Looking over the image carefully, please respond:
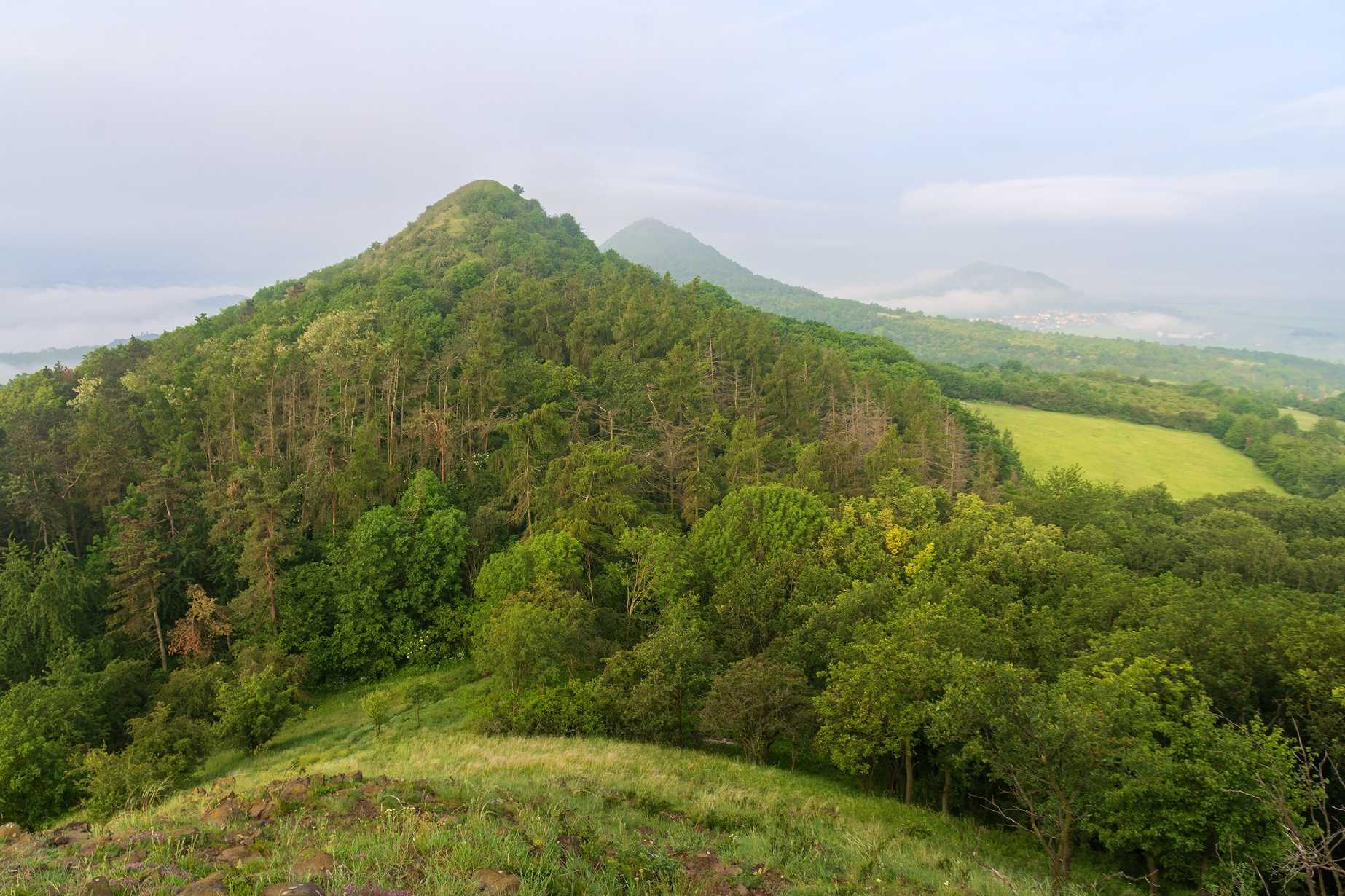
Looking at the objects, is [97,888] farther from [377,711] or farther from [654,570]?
[654,570]

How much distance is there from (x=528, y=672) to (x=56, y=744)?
21263 mm

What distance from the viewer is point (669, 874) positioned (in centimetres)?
1130

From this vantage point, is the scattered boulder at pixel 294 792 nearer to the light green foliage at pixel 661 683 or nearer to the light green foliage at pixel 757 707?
the light green foliage at pixel 661 683

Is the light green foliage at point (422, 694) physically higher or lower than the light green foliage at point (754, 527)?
lower

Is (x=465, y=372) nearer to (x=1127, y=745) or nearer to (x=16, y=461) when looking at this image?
(x=16, y=461)

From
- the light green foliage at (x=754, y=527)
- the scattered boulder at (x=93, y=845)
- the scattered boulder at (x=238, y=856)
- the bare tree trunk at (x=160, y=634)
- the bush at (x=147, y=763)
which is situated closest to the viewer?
the scattered boulder at (x=238, y=856)

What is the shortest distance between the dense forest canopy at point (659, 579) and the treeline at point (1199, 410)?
29.3m

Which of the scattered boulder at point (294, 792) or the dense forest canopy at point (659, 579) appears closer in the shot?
the scattered boulder at point (294, 792)

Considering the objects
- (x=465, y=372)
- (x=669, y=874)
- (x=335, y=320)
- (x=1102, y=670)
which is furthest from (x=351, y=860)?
(x=335, y=320)

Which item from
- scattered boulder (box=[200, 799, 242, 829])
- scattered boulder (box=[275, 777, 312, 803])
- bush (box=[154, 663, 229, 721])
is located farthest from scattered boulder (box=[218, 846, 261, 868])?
bush (box=[154, 663, 229, 721])

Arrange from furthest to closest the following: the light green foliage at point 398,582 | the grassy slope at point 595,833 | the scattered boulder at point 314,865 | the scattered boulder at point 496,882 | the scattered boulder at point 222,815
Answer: the light green foliage at point 398,582 < the scattered boulder at point 222,815 < the grassy slope at point 595,833 < the scattered boulder at point 314,865 < the scattered boulder at point 496,882

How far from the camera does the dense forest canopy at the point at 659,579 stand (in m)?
19.5

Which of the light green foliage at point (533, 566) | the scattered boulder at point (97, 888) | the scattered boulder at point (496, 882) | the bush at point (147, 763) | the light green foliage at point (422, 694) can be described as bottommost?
the light green foliage at point (422, 694)

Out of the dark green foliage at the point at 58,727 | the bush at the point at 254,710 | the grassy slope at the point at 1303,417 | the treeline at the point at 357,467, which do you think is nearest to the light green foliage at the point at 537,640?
the treeline at the point at 357,467
